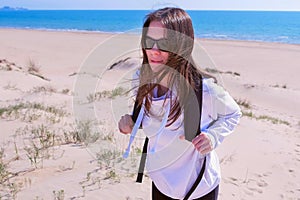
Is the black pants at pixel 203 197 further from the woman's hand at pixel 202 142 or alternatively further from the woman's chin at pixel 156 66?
the woman's chin at pixel 156 66

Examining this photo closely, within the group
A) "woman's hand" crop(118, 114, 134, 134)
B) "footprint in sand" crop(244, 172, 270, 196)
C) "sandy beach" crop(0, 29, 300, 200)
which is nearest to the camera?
"woman's hand" crop(118, 114, 134, 134)

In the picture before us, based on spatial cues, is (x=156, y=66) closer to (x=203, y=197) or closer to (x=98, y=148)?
(x=203, y=197)

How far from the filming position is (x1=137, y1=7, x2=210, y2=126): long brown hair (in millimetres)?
1604

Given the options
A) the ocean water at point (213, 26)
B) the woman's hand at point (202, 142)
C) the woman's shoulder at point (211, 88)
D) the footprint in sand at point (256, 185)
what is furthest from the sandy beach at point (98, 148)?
the ocean water at point (213, 26)

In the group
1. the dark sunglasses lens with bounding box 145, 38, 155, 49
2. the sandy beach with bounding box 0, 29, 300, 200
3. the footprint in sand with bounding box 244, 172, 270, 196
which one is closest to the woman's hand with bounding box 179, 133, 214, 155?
the sandy beach with bounding box 0, 29, 300, 200

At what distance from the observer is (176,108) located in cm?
168

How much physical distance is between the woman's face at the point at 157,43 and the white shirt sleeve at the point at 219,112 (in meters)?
0.23

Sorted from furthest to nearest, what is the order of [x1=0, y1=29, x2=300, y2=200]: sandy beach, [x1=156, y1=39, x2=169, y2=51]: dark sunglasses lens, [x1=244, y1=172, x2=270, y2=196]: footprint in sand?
[x1=244, y1=172, x2=270, y2=196]: footprint in sand < [x1=0, y1=29, x2=300, y2=200]: sandy beach < [x1=156, y1=39, x2=169, y2=51]: dark sunglasses lens

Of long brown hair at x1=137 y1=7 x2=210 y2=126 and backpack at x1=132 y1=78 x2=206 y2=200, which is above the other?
long brown hair at x1=137 y1=7 x2=210 y2=126

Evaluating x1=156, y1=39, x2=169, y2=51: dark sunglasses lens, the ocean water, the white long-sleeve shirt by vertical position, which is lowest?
the white long-sleeve shirt

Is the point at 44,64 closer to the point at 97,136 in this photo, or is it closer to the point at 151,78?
the point at 97,136

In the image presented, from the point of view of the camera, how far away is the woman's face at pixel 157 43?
160 cm

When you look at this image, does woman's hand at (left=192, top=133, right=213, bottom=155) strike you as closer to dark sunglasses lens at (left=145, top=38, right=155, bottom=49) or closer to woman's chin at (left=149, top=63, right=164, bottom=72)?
woman's chin at (left=149, top=63, right=164, bottom=72)

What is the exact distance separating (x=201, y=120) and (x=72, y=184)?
2.35m
